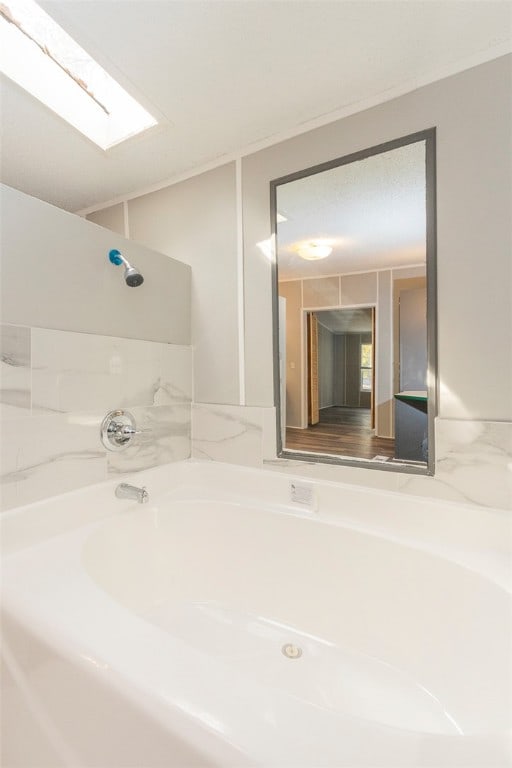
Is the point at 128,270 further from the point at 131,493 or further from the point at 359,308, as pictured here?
the point at 359,308

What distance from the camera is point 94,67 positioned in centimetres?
135

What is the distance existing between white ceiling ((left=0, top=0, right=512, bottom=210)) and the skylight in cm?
5

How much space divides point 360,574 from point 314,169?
1.67m

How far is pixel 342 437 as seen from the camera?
1.59 m

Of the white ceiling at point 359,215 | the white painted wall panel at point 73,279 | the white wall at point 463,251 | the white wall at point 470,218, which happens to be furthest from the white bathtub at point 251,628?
the white ceiling at point 359,215

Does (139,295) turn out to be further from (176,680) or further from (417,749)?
(417,749)

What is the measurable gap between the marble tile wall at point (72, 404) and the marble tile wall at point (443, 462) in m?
0.39

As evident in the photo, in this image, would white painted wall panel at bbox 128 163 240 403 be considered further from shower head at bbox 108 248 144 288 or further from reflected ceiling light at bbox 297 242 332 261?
shower head at bbox 108 248 144 288

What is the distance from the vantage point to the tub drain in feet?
4.06

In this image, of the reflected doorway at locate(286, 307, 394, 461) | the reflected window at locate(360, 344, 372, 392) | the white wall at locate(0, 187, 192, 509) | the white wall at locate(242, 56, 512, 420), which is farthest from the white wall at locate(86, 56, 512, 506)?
the white wall at locate(0, 187, 192, 509)

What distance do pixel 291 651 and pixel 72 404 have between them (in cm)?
122

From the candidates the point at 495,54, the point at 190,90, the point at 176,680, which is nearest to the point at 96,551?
the point at 176,680

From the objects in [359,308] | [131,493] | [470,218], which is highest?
[470,218]

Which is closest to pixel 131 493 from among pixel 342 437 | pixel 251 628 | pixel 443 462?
pixel 251 628
